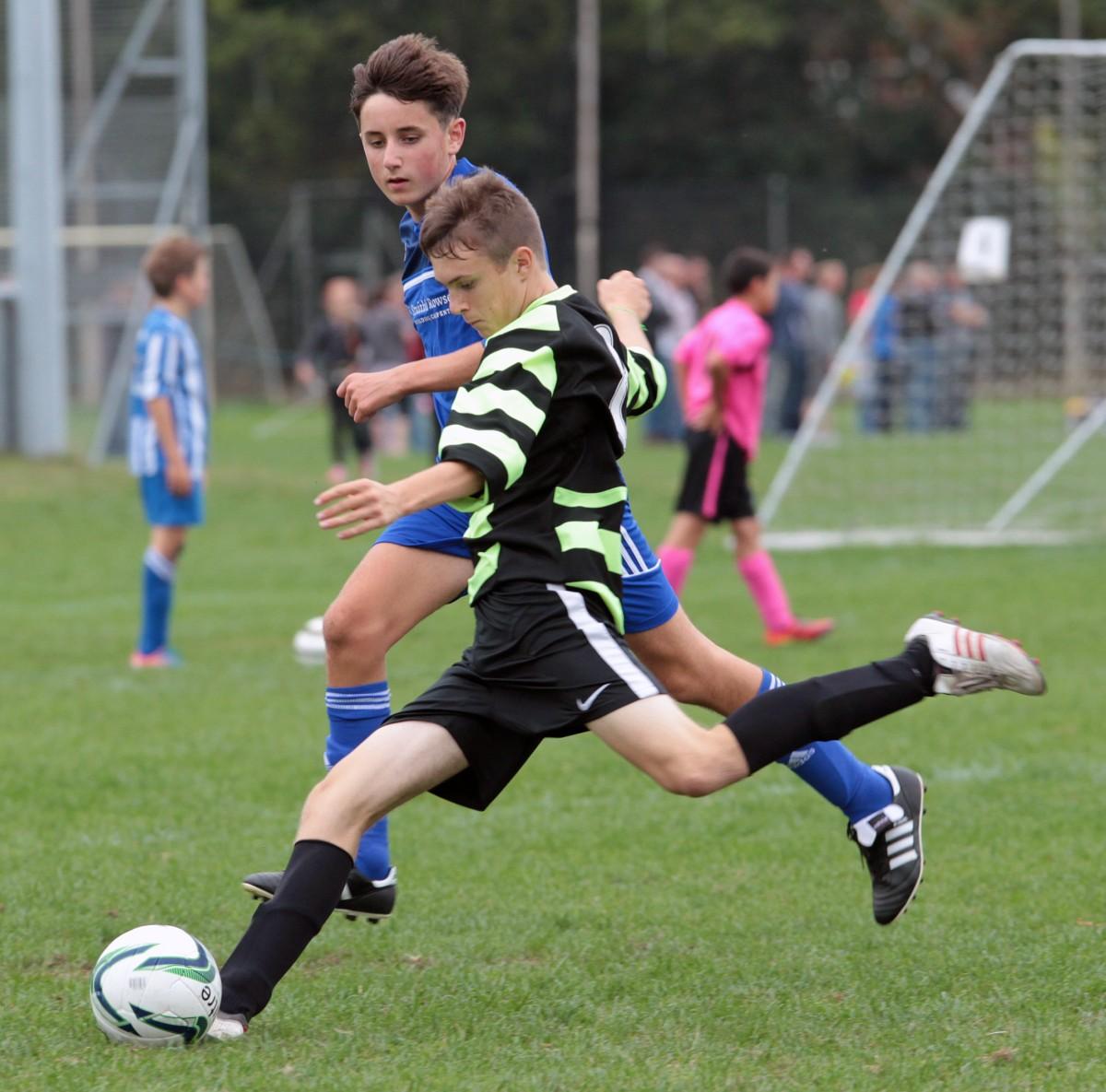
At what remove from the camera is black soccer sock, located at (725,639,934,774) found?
402 centimetres

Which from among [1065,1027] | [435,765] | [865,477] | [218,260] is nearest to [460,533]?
[435,765]

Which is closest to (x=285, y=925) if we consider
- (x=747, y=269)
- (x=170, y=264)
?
(x=170, y=264)

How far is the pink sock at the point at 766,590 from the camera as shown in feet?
32.1

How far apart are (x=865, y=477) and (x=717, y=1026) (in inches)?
533

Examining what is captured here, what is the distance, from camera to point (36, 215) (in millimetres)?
18500

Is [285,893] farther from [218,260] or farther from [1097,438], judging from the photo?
[218,260]

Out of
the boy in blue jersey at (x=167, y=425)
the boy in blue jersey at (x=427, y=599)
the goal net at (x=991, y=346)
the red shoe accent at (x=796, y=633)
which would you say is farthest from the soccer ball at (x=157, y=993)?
the goal net at (x=991, y=346)

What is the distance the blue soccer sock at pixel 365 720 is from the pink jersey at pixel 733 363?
208 inches

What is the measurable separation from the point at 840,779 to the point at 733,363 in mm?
5363

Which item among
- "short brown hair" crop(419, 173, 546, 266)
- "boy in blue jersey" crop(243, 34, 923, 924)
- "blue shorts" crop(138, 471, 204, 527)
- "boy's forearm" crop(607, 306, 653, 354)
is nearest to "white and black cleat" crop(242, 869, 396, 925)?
"boy in blue jersey" crop(243, 34, 923, 924)

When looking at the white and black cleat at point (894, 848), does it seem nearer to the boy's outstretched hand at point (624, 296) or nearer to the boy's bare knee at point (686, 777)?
the boy's bare knee at point (686, 777)

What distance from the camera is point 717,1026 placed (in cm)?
407

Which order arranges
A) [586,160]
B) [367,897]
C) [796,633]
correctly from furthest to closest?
[586,160] < [796,633] < [367,897]

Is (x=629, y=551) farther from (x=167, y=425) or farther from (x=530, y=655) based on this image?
(x=167, y=425)
